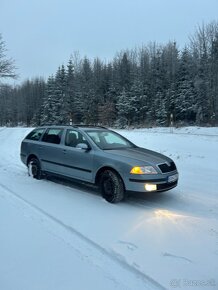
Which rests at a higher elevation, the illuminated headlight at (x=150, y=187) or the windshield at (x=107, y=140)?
the windshield at (x=107, y=140)

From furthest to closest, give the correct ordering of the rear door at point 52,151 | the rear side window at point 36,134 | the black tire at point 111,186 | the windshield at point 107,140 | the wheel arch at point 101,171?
the rear side window at point 36,134 → the rear door at point 52,151 → the windshield at point 107,140 → the wheel arch at point 101,171 → the black tire at point 111,186

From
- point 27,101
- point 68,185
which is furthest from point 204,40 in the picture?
point 27,101

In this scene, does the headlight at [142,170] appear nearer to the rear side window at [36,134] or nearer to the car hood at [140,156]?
the car hood at [140,156]

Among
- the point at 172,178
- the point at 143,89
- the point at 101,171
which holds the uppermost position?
the point at 143,89

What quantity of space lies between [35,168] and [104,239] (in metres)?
4.84

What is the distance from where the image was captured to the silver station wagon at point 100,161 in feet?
21.3

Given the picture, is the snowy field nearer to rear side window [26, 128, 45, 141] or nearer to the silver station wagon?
the silver station wagon

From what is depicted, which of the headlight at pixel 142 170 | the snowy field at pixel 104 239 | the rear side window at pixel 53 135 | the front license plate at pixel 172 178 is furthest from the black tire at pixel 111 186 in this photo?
the rear side window at pixel 53 135

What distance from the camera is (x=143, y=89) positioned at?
54.2m

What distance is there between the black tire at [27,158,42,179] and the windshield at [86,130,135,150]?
2.03 metres

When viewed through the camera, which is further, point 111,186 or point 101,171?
point 101,171

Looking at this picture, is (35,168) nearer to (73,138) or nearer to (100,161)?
(73,138)

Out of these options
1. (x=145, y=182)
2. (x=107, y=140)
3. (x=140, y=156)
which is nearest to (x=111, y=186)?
(x=145, y=182)

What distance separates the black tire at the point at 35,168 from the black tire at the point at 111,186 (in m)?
2.66
